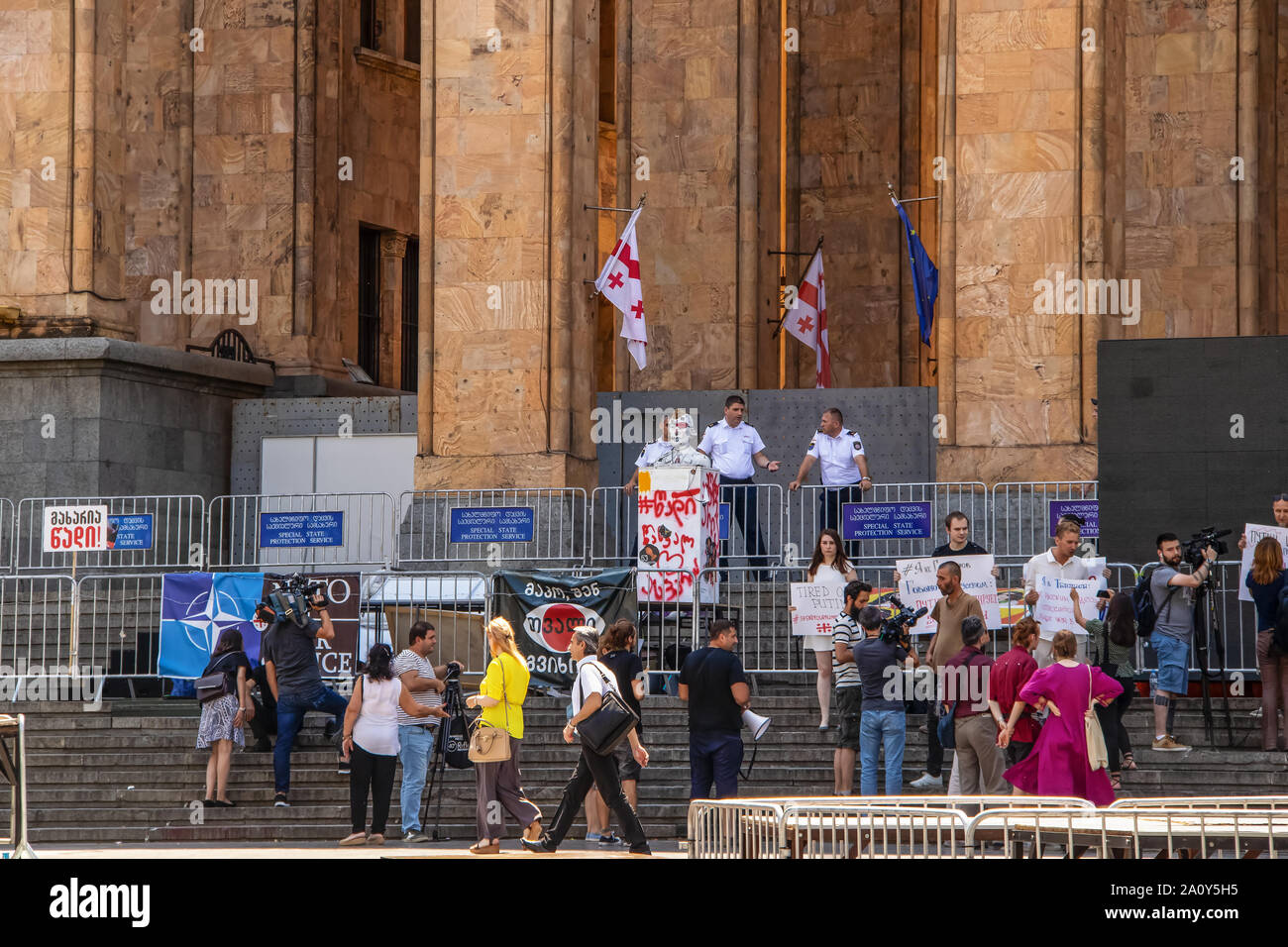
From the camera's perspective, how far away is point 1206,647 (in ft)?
63.9

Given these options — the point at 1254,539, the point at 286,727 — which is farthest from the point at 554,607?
the point at 1254,539

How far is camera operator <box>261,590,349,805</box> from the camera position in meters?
19.3

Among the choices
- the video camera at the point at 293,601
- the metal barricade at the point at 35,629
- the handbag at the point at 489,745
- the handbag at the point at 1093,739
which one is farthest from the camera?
the metal barricade at the point at 35,629

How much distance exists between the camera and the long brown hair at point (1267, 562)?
18328 mm

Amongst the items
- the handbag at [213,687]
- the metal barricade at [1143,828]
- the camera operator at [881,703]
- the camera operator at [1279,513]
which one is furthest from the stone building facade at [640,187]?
the metal barricade at [1143,828]

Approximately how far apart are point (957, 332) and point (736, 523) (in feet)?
11.5

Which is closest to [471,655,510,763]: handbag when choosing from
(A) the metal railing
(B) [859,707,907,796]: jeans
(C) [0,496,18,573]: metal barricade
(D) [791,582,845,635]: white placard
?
(B) [859,707,907,796]: jeans

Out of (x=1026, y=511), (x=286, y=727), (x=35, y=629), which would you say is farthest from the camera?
(x=1026, y=511)

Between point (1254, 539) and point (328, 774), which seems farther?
point (328, 774)

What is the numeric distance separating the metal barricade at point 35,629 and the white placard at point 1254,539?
1085 centimetres

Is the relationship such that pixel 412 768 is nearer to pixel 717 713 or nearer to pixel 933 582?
pixel 717 713

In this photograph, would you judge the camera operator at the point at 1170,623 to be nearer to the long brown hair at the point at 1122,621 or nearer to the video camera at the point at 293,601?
the long brown hair at the point at 1122,621

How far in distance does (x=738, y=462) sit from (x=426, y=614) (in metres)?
4.25

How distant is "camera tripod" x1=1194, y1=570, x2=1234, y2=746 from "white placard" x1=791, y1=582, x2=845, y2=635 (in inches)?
117
